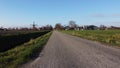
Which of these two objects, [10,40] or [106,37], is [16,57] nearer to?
[10,40]

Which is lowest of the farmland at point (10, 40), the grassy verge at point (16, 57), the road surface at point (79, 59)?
the farmland at point (10, 40)

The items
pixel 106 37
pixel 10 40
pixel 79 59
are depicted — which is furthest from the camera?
pixel 10 40

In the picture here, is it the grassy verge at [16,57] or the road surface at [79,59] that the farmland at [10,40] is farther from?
the road surface at [79,59]

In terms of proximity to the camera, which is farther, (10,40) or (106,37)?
(10,40)

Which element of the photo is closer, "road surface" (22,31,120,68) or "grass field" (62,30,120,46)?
"road surface" (22,31,120,68)

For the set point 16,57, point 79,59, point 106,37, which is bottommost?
point 106,37

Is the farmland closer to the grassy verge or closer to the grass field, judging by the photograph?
the grassy verge

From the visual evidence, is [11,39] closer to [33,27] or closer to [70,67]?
[70,67]

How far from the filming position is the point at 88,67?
8148 millimetres

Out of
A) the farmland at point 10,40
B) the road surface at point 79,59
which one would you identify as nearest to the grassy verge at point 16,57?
the road surface at point 79,59

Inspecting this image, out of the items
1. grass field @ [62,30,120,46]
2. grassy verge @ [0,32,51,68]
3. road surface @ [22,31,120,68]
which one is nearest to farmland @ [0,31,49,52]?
grassy verge @ [0,32,51,68]

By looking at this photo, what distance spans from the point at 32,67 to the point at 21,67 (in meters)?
0.55

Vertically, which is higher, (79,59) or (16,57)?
(79,59)

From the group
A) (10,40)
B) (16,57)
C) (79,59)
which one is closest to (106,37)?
(10,40)
